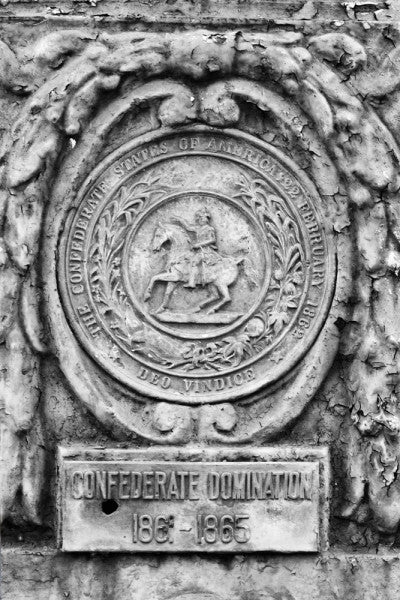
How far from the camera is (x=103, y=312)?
525 centimetres

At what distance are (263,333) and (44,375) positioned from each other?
2.96 ft

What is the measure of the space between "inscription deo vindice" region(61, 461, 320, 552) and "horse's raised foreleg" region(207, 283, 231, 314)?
0.63 m

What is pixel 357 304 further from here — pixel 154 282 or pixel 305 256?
pixel 154 282

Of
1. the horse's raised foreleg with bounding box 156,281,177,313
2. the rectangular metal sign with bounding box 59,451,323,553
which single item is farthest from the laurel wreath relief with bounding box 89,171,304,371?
the rectangular metal sign with bounding box 59,451,323,553

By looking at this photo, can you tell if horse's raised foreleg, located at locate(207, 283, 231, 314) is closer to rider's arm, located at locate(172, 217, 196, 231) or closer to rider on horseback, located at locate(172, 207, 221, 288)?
rider on horseback, located at locate(172, 207, 221, 288)

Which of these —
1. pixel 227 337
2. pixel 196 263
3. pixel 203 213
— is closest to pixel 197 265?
pixel 196 263

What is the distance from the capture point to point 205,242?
5.25 metres

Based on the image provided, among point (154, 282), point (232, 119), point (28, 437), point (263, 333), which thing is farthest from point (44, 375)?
point (232, 119)

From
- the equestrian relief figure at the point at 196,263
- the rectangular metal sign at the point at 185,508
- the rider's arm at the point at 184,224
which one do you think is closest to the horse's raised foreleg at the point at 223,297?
the equestrian relief figure at the point at 196,263

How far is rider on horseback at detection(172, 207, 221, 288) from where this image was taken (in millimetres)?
5242

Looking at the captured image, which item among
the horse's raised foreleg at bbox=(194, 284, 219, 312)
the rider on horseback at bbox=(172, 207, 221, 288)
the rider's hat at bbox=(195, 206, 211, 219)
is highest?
the rider's hat at bbox=(195, 206, 211, 219)

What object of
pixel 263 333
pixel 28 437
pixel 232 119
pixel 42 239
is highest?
pixel 232 119

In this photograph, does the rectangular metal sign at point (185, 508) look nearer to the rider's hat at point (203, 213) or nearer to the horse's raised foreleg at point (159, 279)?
the horse's raised foreleg at point (159, 279)

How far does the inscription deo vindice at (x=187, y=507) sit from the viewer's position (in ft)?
16.7
